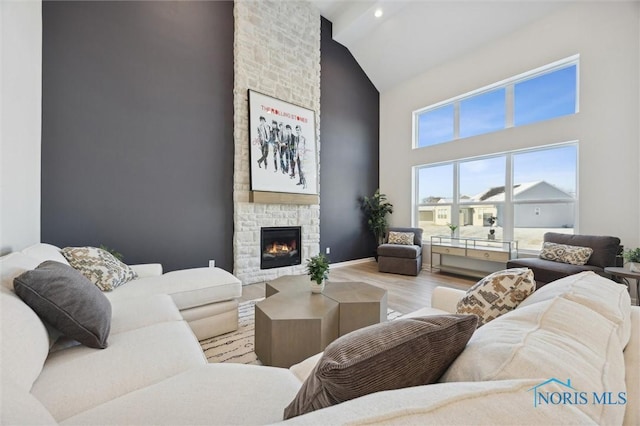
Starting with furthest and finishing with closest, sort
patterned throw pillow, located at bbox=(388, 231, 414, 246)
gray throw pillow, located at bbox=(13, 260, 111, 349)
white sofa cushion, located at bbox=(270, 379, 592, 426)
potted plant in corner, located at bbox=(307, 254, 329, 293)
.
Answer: patterned throw pillow, located at bbox=(388, 231, 414, 246), potted plant in corner, located at bbox=(307, 254, 329, 293), gray throw pillow, located at bbox=(13, 260, 111, 349), white sofa cushion, located at bbox=(270, 379, 592, 426)

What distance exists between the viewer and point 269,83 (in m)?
4.02

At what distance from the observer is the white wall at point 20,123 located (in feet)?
5.92

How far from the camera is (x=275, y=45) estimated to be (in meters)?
4.07

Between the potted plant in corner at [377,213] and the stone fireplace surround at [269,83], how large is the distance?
153 cm

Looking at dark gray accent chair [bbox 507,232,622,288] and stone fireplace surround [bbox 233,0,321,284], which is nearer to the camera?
dark gray accent chair [bbox 507,232,622,288]

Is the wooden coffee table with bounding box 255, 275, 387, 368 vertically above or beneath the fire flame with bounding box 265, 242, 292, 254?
beneath

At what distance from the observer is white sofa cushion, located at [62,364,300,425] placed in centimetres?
77

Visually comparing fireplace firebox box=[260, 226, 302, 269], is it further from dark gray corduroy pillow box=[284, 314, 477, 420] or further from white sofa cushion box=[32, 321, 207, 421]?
dark gray corduroy pillow box=[284, 314, 477, 420]

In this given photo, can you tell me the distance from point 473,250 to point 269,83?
4.35m

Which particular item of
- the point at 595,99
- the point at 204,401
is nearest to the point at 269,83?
the point at 204,401

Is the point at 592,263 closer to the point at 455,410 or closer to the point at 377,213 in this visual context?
the point at 377,213

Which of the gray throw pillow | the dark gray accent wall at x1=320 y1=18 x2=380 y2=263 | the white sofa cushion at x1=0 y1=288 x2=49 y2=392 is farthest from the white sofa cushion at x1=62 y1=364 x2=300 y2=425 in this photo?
the dark gray accent wall at x1=320 y1=18 x2=380 y2=263

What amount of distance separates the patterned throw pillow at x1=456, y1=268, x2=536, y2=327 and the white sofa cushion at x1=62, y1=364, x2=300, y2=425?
0.98 metres

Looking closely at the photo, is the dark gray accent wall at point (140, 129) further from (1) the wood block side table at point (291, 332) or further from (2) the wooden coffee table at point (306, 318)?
(1) the wood block side table at point (291, 332)
